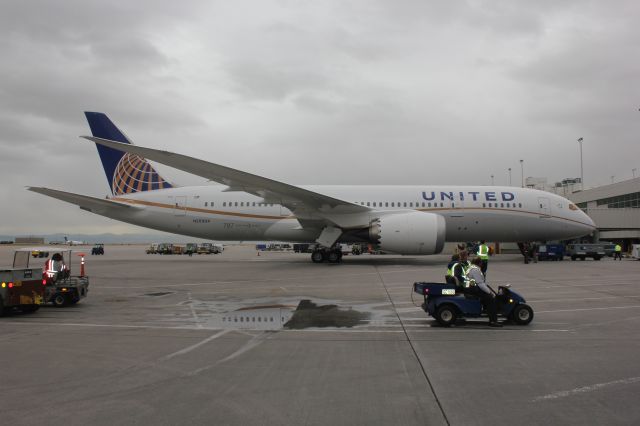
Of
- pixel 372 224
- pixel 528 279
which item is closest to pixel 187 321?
pixel 528 279

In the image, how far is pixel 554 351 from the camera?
20.3 ft

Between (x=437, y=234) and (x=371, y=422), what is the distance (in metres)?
18.3

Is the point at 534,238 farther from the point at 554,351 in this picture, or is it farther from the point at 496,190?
the point at 554,351

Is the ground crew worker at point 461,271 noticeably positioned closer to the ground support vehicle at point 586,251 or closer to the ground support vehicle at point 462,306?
the ground support vehicle at point 462,306

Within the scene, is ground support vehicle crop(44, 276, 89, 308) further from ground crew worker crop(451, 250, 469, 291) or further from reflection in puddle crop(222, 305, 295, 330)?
ground crew worker crop(451, 250, 469, 291)

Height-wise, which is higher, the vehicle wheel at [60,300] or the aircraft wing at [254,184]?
the aircraft wing at [254,184]

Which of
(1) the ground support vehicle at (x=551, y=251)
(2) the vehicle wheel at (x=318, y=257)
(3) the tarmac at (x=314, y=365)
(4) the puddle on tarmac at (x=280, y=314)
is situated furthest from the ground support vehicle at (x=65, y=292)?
(1) the ground support vehicle at (x=551, y=251)

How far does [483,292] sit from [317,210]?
15.0 metres

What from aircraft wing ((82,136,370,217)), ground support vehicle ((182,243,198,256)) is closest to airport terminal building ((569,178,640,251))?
aircraft wing ((82,136,370,217))

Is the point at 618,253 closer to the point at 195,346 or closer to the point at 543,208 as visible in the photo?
the point at 543,208

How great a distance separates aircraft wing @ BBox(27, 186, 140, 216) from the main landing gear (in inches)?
399

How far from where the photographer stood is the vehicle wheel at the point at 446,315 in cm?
797

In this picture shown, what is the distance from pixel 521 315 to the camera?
8.08 meters

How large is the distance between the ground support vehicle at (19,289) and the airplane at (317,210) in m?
12.9
